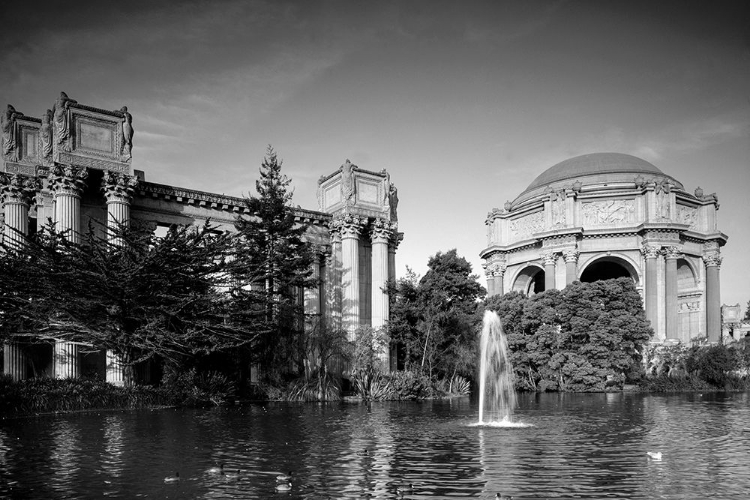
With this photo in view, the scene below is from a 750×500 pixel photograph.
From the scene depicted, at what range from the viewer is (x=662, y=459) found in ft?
43.4

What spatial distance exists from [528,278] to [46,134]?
5449cm

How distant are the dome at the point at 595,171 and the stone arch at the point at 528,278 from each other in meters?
7.17

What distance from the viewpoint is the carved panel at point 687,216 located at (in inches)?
2490

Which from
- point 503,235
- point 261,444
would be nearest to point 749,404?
point 261,444

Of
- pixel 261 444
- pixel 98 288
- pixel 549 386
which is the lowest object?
pixel 549 386

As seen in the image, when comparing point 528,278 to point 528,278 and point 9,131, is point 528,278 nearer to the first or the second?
point 528,278

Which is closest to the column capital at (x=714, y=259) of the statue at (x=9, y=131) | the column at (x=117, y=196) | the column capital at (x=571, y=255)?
the column capital at (x=571, y=255)

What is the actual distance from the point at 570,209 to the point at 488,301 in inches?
777

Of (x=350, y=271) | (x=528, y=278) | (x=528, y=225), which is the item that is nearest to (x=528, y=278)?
(x=528, y=278)

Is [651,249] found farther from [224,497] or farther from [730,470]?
[224,497]

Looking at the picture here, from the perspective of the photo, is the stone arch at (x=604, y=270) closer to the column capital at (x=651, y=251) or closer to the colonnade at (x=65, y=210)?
the column capital at (x=651, y=251)

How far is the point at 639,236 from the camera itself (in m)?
62.4

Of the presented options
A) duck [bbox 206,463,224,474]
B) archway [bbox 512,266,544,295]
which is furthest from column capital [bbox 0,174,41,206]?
archway [bbox 512,266,544,295]

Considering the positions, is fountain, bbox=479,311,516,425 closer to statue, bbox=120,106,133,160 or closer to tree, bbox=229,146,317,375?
tree, bbox=229,146,317,375
